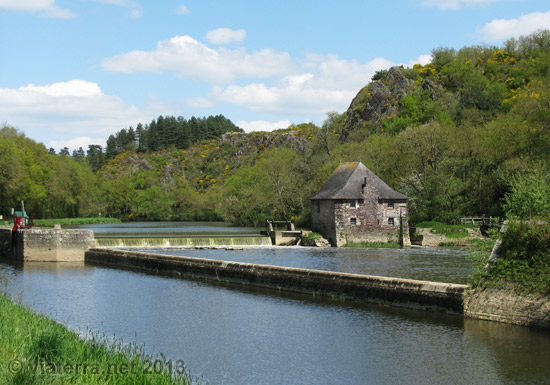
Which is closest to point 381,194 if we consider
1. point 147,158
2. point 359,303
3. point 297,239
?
point 297,239

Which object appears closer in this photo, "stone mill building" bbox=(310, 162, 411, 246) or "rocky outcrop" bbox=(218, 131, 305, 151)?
"stone mill building" bbox=(310, 162, 411, 246)

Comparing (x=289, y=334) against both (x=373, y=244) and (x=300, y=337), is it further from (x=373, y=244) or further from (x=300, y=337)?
(x=373, y=244)

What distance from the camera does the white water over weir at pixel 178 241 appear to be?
139ft

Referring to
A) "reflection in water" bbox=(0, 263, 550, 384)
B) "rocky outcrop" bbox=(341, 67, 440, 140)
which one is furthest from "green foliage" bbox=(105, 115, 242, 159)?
"reflection in water" bbox=(0, 263, 550, 384)

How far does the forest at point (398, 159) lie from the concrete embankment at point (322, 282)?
4.54m

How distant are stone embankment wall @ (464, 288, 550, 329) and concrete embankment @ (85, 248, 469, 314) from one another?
1.47ft

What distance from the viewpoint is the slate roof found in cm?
4650

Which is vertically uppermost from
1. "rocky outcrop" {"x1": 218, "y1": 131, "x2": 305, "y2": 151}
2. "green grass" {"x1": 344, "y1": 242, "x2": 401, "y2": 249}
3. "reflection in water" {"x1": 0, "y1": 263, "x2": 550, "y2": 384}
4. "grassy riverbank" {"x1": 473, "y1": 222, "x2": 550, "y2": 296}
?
"rocky outcrop" {"x1": 218, "y1": 131, "x2": 305, "y2": 151}

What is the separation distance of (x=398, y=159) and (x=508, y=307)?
41985mm

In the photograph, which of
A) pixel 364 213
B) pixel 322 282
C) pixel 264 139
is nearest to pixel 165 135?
pixel 264 139

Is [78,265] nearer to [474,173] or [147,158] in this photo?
[474,173]

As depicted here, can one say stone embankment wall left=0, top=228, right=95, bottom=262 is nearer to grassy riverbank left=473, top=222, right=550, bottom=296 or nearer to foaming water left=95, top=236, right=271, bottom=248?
foaming water left=95, top=236, right=271, bottom=248

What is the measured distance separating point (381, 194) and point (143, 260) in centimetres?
2375

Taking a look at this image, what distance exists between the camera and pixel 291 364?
536 inches
